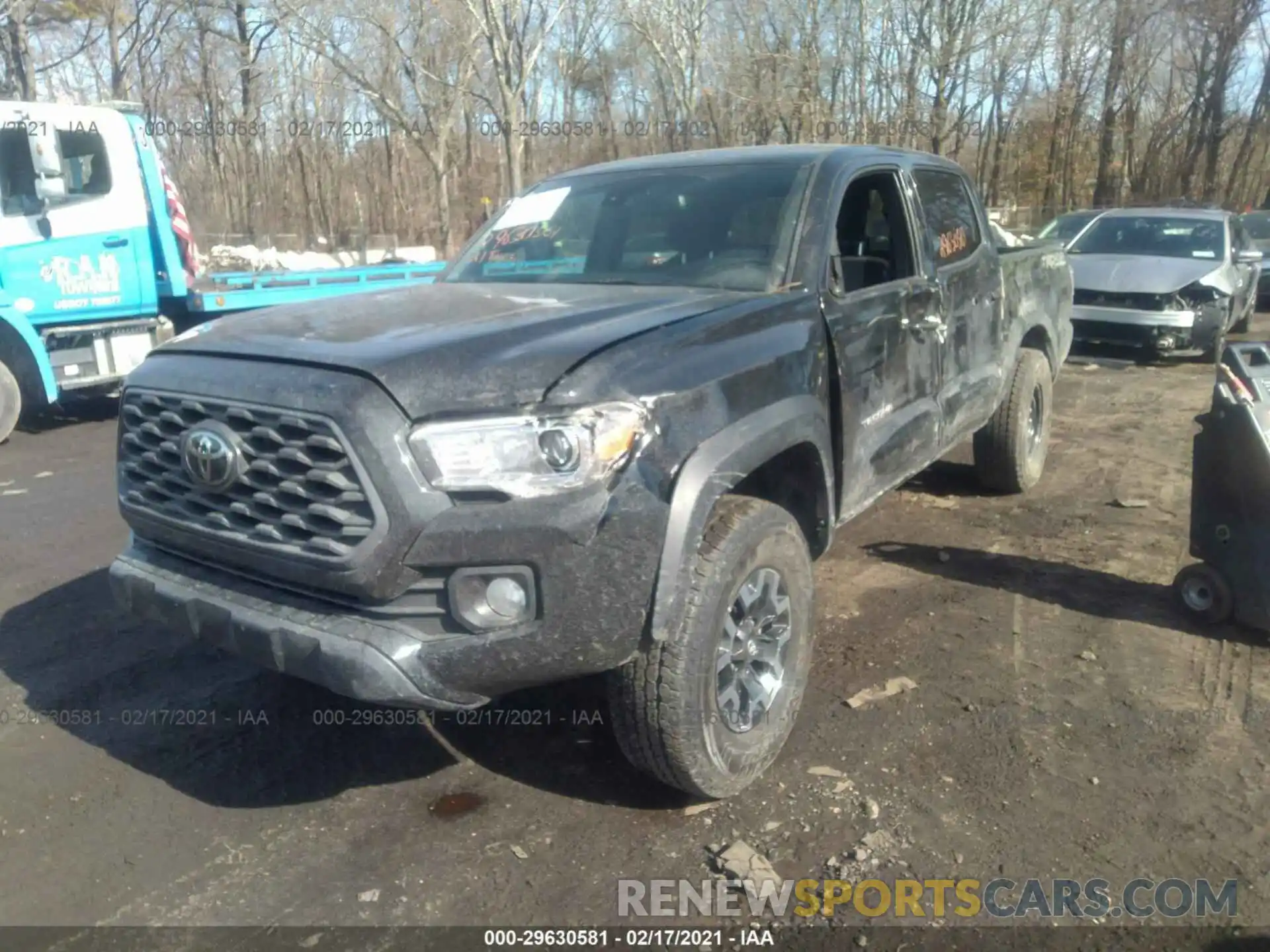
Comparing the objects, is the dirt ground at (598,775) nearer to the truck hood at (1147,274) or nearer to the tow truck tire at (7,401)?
the tow truck tire at (7,401)

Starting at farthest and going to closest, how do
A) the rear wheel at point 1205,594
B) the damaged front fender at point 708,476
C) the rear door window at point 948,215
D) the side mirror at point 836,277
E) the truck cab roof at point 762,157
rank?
1. the rear door window at point 948,215
2. the rear wheel at point 1205,594
3. the truck cab roof at point 762,157
4. the side mirror at point 836,277
5. the damaged front fender at point 708,476

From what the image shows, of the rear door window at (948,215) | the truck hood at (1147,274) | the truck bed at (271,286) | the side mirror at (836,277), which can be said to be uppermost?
the rear door window at (948,215)

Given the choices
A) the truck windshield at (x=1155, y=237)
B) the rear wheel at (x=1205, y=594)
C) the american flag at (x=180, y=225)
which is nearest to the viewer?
the rear wheel at (x=1205, y=594)

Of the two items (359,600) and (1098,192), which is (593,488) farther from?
(1098,192)

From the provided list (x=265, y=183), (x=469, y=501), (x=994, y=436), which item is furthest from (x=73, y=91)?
(x=469, y=501)

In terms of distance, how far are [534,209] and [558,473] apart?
7.64 ft

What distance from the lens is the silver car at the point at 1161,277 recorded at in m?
11.0

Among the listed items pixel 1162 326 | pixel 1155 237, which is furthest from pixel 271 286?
pixel 1155 237

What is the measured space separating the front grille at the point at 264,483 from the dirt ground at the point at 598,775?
36.9 inches

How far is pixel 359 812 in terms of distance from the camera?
10.6 feet

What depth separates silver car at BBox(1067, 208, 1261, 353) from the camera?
36.2 feet

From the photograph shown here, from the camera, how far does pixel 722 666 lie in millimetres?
3123

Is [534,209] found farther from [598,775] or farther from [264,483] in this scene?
[598,775]

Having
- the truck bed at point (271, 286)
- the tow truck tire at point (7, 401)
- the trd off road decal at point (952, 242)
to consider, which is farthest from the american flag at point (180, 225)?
the trd off road decal at point (952, 242)
